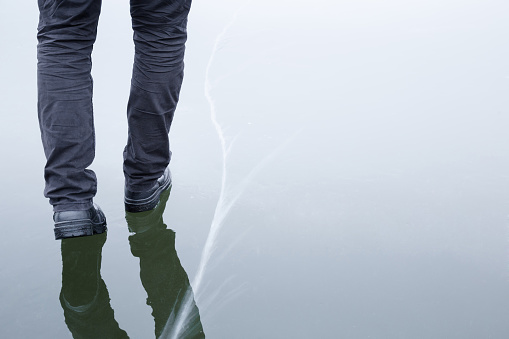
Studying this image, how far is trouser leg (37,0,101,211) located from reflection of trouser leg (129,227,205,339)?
0.59ft

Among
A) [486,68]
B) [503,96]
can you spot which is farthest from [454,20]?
[503,96]

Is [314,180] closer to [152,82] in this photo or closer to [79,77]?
[152,82]

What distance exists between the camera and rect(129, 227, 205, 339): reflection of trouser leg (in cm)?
133

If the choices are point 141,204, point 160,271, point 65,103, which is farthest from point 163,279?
point 65,103

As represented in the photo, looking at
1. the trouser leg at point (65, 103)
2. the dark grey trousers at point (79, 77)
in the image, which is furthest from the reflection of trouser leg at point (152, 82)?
the trouser leg at point (65, 103)

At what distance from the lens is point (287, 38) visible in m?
3.06

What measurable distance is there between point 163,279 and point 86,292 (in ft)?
0.54

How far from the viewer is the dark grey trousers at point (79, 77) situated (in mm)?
1479

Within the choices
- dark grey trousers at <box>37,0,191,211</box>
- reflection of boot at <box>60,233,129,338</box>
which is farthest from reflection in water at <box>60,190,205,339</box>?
dark grey trousers at <box>37,0,191,211</box>

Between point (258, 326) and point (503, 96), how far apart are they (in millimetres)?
1525

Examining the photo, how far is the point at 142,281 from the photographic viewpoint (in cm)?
147

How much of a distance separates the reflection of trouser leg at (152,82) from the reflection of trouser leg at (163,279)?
0.16 meters

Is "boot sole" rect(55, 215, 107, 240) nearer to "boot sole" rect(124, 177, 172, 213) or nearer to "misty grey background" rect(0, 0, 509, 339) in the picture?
"misty grey background" rect(0, 0, 509, 339)

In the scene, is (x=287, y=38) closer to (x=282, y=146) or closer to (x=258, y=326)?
(x=282, y=146)
